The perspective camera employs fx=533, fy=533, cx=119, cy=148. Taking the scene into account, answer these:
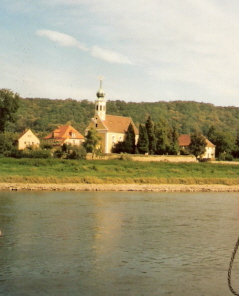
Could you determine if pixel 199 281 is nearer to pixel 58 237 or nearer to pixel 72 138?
pixel 58 237

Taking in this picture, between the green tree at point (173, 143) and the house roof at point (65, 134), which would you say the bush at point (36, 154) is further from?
the house roof at point (65, 134)

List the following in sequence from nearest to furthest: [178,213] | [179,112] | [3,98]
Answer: [178,213] → [3,98] → [179,112]

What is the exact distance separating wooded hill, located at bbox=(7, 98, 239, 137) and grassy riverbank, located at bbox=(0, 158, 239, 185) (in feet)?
286

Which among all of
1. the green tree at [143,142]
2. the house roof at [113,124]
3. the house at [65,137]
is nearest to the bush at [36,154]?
the green tree at [143,142]

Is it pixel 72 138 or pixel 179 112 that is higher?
pixel 179 112

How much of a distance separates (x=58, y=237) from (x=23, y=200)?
17.0 m

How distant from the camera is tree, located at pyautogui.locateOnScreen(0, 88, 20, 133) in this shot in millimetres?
79500

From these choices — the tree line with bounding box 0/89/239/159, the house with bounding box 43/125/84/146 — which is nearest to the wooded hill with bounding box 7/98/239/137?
the tree line with bounding box 0/89/239/159

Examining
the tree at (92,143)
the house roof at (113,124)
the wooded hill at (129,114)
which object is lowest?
the tree at (92,143)

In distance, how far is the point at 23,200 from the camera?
39.4 m

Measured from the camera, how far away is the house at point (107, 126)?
3728 inches

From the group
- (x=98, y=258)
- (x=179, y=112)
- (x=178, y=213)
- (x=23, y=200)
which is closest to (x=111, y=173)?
(x=23, y=200)

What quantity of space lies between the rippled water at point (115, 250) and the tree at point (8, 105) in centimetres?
4623

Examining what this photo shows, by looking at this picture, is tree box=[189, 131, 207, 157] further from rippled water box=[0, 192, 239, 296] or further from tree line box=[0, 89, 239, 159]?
rippled water box=[0, 192, 239, 296]
